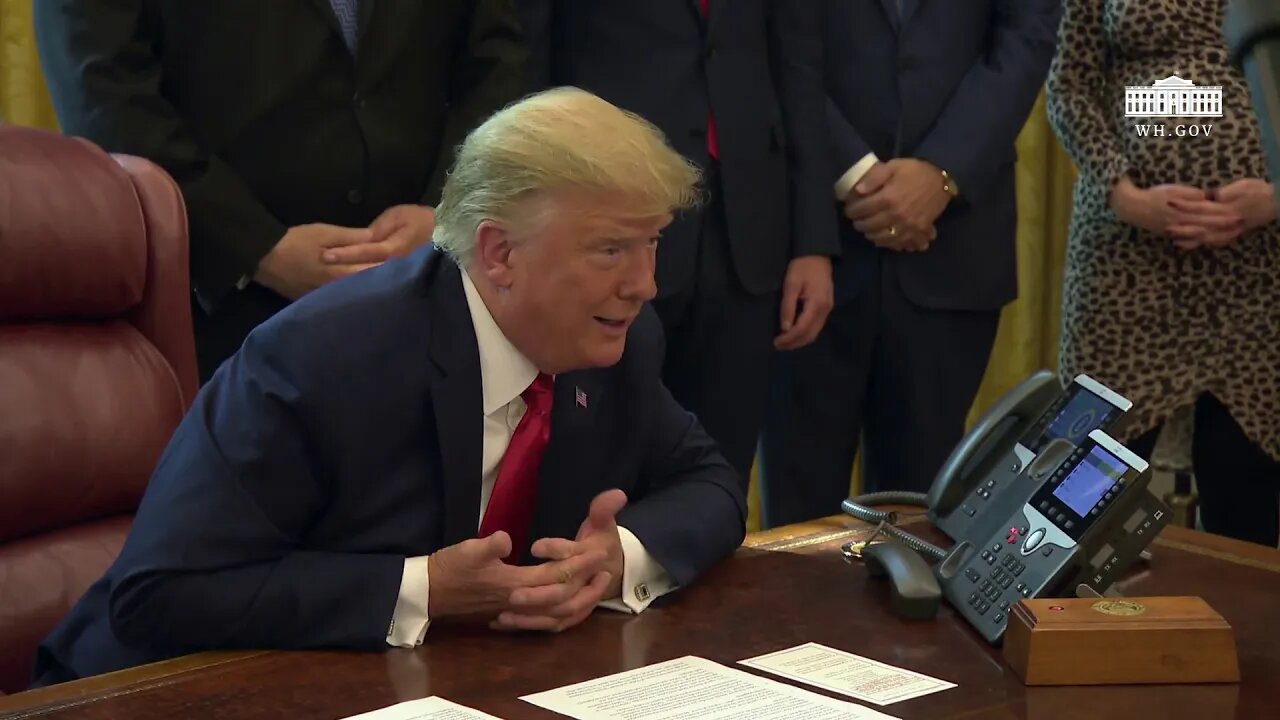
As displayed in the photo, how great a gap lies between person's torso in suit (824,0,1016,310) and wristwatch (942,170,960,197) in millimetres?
13

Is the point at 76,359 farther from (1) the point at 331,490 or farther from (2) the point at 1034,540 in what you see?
(2) the point at 1034,540

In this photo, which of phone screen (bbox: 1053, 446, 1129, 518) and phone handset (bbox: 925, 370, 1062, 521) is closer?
phone screen (bbox: 1053, 446, 1129, 518)

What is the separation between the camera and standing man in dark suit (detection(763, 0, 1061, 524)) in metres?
2.95

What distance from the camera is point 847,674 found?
1.46 meters

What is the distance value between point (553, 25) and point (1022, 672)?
1718mm

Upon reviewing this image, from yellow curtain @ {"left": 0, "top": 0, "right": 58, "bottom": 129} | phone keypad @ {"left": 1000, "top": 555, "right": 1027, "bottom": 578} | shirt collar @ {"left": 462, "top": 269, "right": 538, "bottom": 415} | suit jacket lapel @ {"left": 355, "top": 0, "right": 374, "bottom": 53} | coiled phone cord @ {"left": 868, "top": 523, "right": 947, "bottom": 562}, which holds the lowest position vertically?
coiled phone cord @ {"left": 868, "top": 523, "right": 947, "bottom": 562}

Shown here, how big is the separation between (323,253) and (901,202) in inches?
44.8

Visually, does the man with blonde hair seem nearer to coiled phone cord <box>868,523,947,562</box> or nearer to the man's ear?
the man's ear

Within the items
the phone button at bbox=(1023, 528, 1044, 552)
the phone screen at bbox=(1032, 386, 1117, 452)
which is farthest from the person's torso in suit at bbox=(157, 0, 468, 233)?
the phone button at bbox=(1023, 528, 1044, 552)

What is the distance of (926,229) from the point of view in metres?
2.93

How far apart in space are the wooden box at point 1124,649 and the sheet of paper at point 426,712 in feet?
1.70

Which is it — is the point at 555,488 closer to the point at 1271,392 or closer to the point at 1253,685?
the point at 1253,685

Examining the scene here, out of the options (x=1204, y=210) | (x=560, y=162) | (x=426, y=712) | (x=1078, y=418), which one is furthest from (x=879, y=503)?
(x=1204, y=210)

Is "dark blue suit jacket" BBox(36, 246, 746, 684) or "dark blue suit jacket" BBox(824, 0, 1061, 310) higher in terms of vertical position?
"dark blue suit jacket" BBox(824, 0, 1061, 310)
